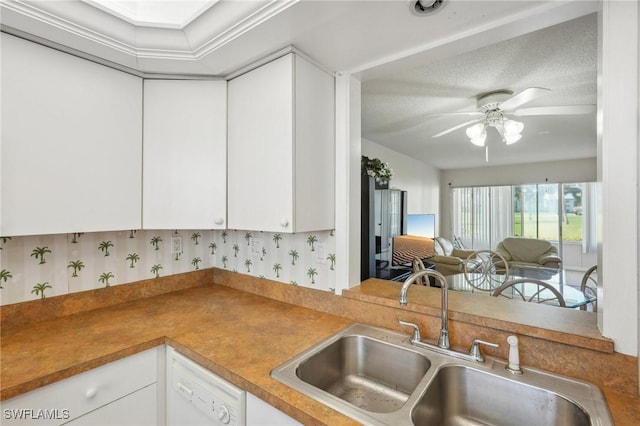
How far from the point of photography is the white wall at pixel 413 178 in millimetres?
4418

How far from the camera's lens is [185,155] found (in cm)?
150

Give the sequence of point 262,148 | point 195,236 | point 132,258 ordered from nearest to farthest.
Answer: point 262,148
point 132,258
point 195,236

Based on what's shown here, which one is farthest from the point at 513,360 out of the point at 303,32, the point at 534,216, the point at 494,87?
the point at 534,216

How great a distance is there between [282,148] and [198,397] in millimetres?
1019

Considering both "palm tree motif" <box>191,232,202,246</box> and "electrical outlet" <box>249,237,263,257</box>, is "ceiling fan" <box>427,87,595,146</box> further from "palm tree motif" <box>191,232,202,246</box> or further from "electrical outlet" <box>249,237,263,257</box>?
"palm tree motif" <box>191,232,202,246</box>

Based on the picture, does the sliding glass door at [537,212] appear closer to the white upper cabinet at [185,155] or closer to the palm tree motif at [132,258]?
the white upper cabinet at [185,155]

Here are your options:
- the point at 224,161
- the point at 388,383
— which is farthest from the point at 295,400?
the point at 224,161

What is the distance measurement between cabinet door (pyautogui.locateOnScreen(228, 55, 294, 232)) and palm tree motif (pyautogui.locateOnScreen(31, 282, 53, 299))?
0.90 metres

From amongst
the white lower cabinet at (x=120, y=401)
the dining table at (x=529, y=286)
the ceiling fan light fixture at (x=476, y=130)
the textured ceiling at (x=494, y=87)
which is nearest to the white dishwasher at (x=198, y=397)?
the white lower cabinet at (x=120, y=401)

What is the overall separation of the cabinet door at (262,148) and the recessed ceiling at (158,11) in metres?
0.32

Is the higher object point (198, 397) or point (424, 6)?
point (424, 6)

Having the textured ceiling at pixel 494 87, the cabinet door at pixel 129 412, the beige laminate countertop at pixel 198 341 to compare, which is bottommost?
the cabinet door at pixel 129 412

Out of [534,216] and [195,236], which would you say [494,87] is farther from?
[534,216]

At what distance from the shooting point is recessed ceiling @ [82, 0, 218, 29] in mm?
1148
